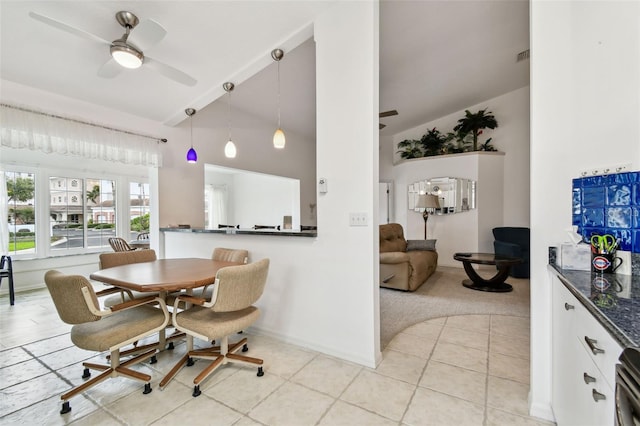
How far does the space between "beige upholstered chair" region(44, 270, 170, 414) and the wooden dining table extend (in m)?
0.16

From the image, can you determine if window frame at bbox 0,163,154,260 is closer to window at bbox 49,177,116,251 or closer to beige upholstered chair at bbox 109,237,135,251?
window at bbox 49,177,116,251

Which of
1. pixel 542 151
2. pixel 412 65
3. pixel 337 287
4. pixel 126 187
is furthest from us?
pixel 126 187

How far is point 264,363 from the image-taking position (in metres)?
2.18

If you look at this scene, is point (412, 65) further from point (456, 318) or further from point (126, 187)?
point (126, 187)

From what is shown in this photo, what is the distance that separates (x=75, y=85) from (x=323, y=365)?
378 cm

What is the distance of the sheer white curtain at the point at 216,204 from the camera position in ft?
25.4

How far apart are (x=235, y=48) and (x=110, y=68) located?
113 centimetres

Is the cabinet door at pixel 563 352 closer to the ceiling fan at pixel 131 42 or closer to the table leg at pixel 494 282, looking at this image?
the table leg at pixel 494 282

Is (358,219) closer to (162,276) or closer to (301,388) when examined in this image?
(301,388)

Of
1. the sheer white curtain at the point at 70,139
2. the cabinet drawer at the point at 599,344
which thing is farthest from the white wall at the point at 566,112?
the sheer white curtain at the point at 70,139

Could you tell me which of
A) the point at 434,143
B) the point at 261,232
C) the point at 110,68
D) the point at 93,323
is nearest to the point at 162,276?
the point at 93,323

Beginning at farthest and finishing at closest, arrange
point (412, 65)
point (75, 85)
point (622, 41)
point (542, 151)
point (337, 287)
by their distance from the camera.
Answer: point (412, 65), point (75, 85), point (337, 287), point (542, 151), point (622, 41)

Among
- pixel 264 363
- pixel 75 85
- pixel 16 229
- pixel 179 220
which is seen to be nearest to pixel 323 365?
pixel 264 363

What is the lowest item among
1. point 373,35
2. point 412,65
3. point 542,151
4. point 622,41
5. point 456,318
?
point 456,318
